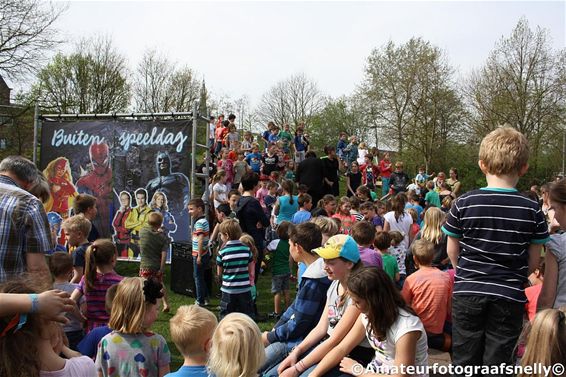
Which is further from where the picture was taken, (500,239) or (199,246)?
(199,246)

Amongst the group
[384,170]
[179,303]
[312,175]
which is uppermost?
[384,170]

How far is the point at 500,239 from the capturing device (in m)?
3.27

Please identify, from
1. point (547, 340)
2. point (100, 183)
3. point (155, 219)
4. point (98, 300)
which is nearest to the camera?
point (547, 340)

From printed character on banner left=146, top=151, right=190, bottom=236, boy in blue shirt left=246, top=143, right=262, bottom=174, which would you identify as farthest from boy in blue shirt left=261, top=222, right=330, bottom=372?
boy in blue shirt left=246, top=143, right=262, bottom=174

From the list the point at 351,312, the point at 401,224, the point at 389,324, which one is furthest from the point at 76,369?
the point at 401,224

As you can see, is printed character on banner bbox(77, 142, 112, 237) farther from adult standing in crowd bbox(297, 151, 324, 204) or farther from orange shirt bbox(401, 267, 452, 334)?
orange shirt bbox(401, 267, 452, 334)

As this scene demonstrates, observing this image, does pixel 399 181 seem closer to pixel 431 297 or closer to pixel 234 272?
pixel 234 272

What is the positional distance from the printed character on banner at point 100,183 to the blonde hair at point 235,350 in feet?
25.0

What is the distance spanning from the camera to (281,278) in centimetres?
782

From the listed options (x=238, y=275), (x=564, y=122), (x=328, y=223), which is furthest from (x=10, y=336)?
(x=564, y=122)

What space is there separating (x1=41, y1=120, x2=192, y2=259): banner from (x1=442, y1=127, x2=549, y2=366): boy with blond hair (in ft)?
22.2

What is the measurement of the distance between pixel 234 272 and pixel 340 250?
2791 mm

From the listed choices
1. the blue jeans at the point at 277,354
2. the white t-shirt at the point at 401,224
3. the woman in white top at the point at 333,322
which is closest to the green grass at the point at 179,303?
the blue jeans at the point at 277,354

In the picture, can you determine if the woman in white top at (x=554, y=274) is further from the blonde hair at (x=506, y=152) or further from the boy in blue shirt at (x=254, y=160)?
the boy in blue shirt at (x=254, y=160)
